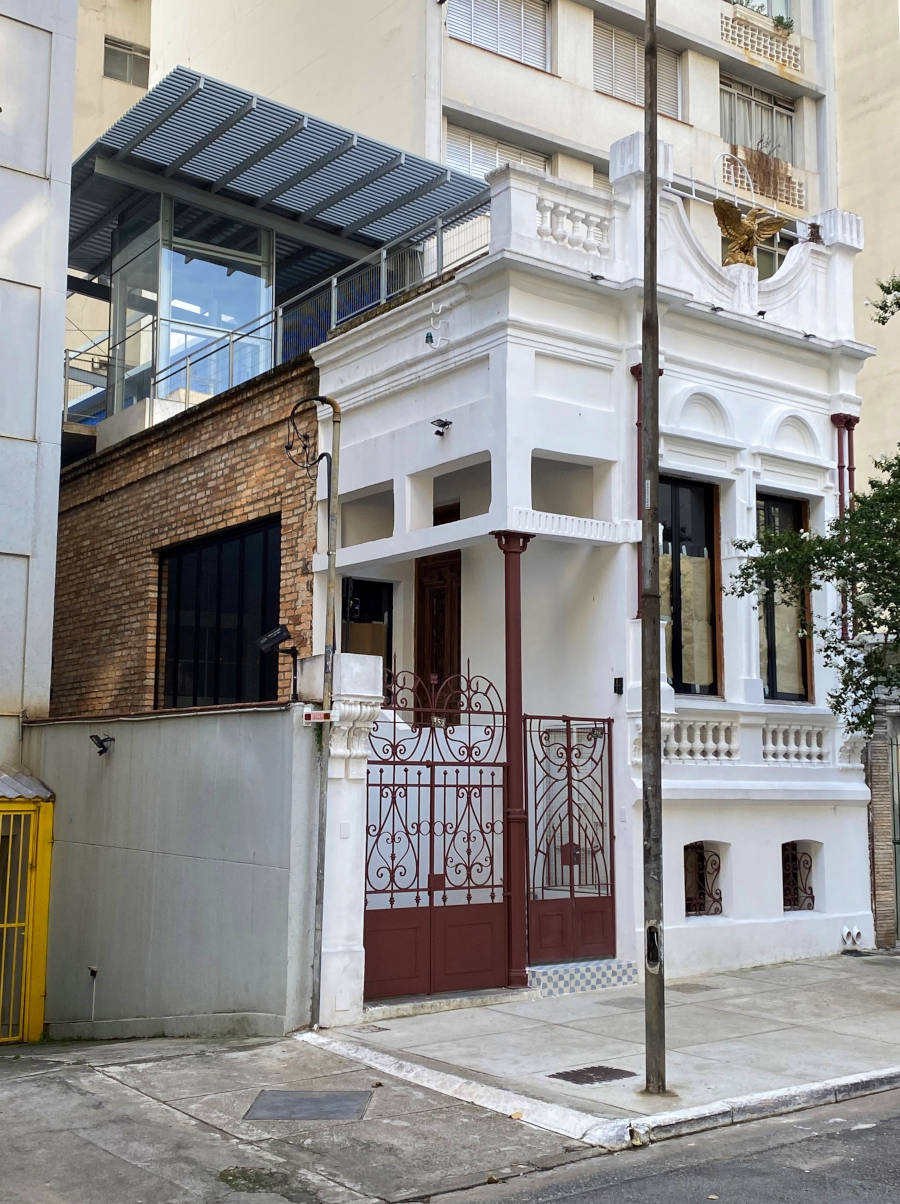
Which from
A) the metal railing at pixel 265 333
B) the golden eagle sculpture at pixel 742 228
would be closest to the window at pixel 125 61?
the metal railing at pixel 265 333

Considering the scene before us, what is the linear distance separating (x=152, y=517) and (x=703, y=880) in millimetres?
9542

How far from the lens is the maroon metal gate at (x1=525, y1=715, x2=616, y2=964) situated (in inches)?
497

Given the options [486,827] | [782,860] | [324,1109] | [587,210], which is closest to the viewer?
[324,1109]

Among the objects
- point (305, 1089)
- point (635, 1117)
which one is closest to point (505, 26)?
point (305, 1089)

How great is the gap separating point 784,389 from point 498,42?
37.8 feet

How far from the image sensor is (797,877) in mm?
14859

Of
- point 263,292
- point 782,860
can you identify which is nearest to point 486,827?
point 782,860

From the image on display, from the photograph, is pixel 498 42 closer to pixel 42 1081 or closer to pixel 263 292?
pixel 263 292

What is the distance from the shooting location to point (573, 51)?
2416 cm

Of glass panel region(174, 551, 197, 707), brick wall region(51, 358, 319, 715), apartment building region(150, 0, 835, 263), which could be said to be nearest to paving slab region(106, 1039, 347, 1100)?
brick wall region(51, 358, 319, 715)

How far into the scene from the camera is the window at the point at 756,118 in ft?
89.4

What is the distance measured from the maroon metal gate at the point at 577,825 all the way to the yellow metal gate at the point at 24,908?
576 centimetres

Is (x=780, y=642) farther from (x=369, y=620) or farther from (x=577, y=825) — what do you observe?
(x=369, y=620)

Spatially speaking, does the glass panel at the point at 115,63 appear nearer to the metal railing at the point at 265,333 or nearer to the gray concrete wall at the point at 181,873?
the metal railing at the point at 265,333
